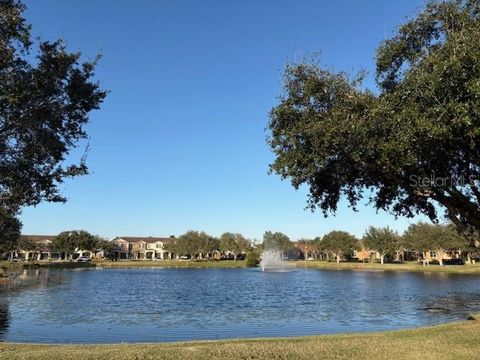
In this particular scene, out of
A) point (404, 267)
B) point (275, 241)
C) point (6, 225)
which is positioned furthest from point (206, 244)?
point (6, 225)

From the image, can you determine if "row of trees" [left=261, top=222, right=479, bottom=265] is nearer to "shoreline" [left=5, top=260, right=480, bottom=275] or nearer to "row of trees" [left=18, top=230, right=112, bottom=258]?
"shoreline" [left=5, top=260, right=480, bottom=275]

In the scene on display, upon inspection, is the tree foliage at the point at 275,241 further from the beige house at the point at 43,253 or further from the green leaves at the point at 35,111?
the green leaves at the point at 35,111

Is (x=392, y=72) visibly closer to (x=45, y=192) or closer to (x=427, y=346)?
(x=427, y=346)

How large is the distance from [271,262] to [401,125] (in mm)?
133042

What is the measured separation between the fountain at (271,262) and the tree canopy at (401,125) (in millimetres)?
111142

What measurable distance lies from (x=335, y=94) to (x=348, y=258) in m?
164

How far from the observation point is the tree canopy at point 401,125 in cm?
1364

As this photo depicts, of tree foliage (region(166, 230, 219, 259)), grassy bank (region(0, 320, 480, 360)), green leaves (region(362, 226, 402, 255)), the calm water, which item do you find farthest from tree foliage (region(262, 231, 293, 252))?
grassy bank (region(0, 320, 480, 360))

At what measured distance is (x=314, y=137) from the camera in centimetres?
1716

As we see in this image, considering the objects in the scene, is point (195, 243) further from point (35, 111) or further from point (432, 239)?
point (35, 111)

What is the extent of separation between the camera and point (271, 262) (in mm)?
145000

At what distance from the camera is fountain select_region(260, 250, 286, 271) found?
433 ft

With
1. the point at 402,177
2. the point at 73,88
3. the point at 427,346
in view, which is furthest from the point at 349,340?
the point at 73,88

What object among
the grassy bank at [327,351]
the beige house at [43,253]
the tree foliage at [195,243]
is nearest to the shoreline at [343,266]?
A: the tree foliage at [195,243]
